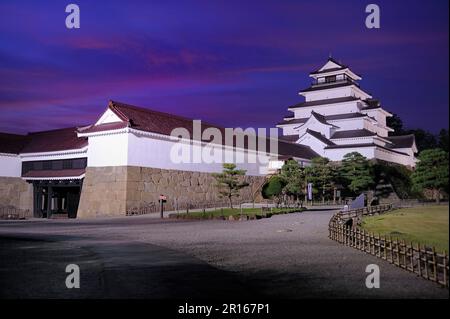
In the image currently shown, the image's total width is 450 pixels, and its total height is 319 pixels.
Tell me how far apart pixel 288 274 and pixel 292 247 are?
398 centimetres

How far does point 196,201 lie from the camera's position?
106ft

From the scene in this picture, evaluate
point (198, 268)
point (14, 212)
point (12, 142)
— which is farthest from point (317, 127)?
point (198, 268)

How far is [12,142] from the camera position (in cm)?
3512

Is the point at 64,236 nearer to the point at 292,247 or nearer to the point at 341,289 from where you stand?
the point at 292,247

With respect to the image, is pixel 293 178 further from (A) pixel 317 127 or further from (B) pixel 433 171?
(B) pixel 433 171

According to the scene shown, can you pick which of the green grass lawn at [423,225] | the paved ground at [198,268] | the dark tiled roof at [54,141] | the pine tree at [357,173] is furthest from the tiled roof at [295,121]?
the green grass lawn at [423,225]

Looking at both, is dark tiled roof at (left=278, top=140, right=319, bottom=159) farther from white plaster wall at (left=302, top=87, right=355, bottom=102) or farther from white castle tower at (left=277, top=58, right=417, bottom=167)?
white plaster wall at (left=302, top=87, right=355, bottom=102)

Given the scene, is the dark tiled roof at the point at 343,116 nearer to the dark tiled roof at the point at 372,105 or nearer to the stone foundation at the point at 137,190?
the dark tiled roof at the point at 372,105

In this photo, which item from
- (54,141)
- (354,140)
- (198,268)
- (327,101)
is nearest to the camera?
(198,268)

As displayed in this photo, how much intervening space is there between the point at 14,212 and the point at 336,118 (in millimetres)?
33315

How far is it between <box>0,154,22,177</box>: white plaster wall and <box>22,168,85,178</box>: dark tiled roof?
2.68ft

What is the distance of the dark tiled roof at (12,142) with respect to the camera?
3372cm

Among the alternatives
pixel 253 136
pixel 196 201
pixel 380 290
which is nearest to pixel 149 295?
pixel 380 290
